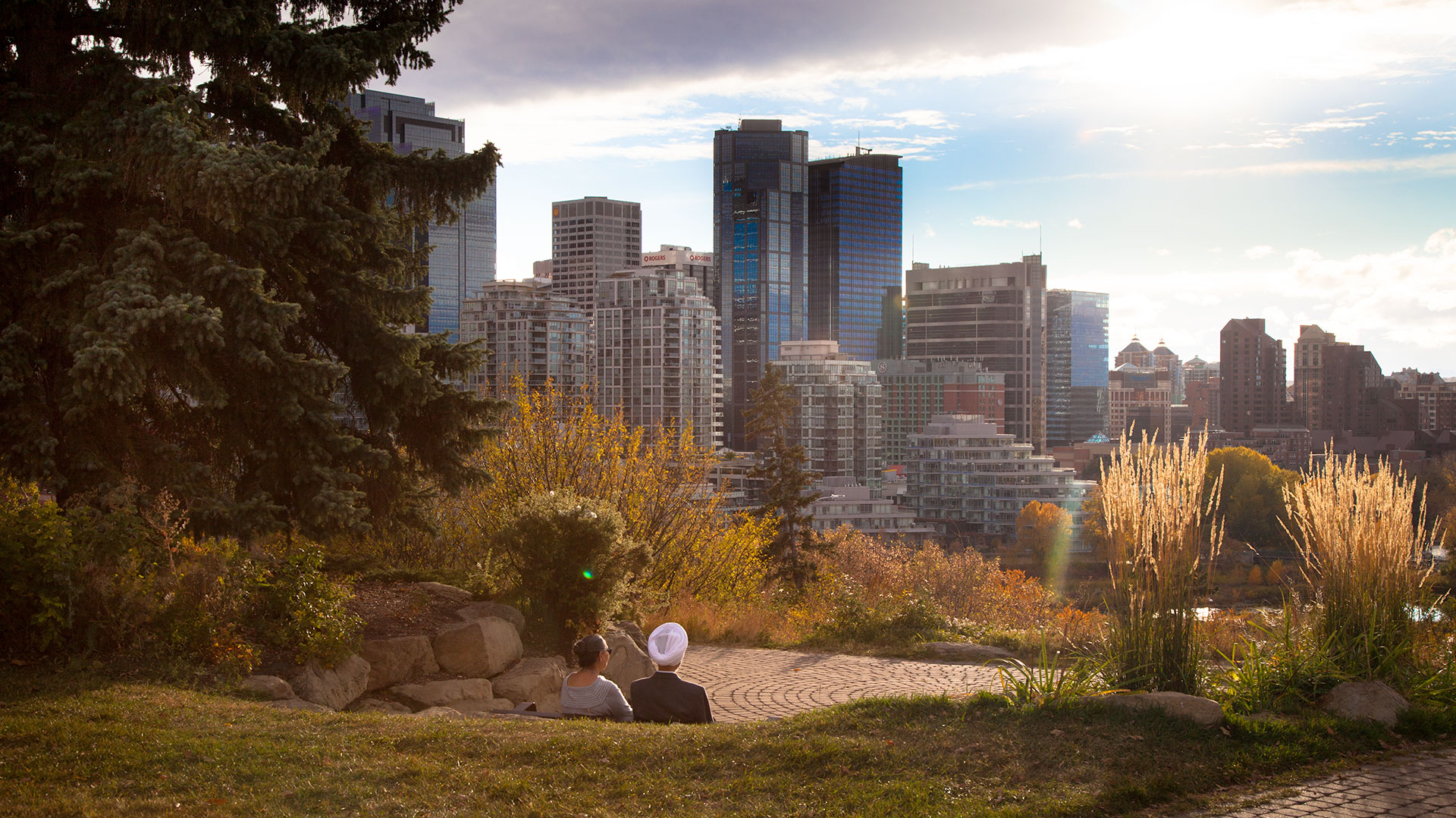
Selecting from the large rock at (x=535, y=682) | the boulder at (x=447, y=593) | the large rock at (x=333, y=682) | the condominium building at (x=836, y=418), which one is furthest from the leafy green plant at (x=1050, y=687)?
the condominium building at (x=836, y=418)

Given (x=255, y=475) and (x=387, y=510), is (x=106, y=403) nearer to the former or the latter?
(x=255, y=475)

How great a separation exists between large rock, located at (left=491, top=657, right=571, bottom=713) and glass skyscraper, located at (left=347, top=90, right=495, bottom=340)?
5391 inches

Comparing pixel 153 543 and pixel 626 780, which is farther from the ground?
pixel 153 543

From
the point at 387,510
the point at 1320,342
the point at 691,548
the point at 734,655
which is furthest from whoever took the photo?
the point at 1320,342

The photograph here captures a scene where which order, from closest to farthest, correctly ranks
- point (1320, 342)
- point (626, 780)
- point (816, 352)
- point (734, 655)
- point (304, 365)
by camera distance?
point (626, 780)
point (304, 365)
point (734, 655)
point (1320, 342)
point (816, 352)

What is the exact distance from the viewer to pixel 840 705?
242 inches

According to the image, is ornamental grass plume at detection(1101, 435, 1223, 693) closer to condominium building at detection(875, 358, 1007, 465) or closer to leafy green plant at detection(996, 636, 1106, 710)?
leafy green plant at detection(996, 636, 1106, 710)

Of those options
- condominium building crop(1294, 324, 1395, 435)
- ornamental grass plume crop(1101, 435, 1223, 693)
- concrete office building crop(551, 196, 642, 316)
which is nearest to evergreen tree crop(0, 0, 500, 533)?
ornamental grass plume crop(1101, 435, 1223, 693)

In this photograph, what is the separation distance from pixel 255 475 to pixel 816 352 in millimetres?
115090

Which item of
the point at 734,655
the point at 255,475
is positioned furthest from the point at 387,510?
the point at 734,655

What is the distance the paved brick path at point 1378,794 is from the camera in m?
4.57

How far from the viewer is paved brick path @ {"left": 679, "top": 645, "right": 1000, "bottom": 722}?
829cm

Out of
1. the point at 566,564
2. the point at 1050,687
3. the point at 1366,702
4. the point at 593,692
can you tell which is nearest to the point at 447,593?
the point at 566,564

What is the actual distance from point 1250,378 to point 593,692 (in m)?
136
